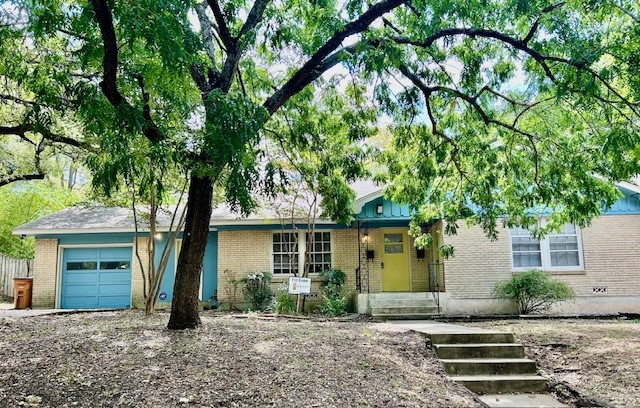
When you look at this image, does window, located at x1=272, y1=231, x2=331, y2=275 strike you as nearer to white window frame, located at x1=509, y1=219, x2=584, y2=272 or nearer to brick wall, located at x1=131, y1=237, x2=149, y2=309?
brick wall, located at x1=131, y1=237, x2=149, y2=309

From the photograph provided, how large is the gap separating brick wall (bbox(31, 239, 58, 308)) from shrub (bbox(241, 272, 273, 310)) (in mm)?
6630

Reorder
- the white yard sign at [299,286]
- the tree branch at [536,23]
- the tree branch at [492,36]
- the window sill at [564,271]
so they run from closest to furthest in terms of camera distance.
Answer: the tree branch at [536,23] < the tree branch at [492,36] < the white yard sign at [299,286] < the window sill at [564,271]

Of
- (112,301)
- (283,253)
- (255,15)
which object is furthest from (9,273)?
(255,15)

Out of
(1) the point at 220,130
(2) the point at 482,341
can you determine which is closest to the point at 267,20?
(1) the point at 220,130

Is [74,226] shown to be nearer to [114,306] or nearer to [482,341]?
[114,306]

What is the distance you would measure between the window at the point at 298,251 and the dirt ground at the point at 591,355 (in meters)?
6.55

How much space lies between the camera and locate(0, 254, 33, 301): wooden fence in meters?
19.9

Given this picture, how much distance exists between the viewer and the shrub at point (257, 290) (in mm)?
15155

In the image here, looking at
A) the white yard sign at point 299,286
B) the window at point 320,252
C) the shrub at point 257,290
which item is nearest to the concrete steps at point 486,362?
the white yard sign at point 299,286

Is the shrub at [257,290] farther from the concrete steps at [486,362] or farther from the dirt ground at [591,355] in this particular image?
the concrete steps at [486,362]

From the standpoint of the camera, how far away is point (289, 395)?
18.2 feet

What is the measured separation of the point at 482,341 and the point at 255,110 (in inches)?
213

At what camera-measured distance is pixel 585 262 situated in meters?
14.5

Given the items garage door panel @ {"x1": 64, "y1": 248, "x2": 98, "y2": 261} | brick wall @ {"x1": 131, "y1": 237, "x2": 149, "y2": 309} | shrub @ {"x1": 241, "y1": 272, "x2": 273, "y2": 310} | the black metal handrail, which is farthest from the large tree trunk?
garage door panel @ {"x1": 64, "y1": 248, "x2": 98, "y2": 261}
